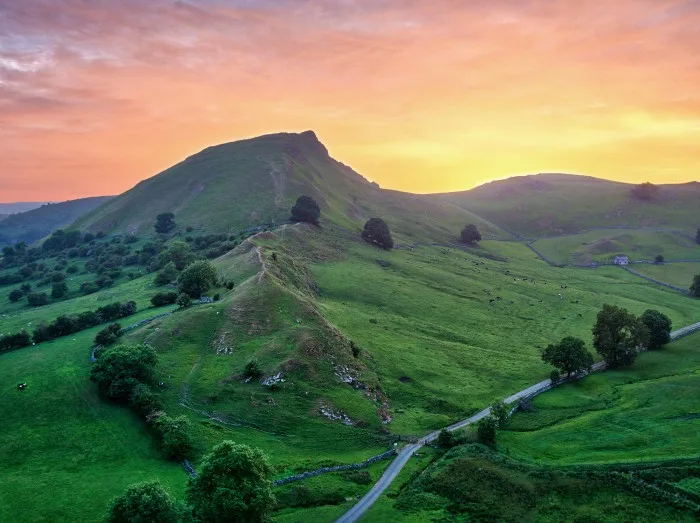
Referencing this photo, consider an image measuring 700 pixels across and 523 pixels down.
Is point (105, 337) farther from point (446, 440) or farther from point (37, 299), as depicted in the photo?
point (37, 299)

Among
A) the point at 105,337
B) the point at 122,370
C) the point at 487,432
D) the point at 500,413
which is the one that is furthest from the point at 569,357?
the point at 105,337

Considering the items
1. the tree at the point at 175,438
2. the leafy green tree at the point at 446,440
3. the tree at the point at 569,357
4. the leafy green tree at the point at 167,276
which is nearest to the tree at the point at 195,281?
the leafy green tree at the point at 167,276

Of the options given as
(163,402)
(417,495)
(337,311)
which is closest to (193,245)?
(337,311)

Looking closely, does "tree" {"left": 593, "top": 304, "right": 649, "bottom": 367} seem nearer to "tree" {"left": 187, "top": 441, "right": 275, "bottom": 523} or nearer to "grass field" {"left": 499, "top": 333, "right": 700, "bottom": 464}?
"grass field" {"left": 499, "top": 333, "right": 700, "bottom": 464}

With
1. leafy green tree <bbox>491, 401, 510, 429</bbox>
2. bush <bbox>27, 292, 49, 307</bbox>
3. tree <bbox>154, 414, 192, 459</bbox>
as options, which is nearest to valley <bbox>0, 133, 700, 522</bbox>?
tree <bbox>154, 414, 192, 459</bbox>

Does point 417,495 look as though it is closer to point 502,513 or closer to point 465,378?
point 502,513

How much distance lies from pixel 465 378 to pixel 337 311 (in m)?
36.7

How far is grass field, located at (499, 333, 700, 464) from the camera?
62.6 m

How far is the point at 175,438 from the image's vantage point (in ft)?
193

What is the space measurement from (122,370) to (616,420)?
7766 centimetres

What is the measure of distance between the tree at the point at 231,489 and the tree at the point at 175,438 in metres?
13.9

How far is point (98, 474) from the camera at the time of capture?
54688 millimetres

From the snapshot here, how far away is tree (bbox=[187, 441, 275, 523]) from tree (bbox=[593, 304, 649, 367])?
8543 centimetres

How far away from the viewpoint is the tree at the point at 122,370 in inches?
2689
